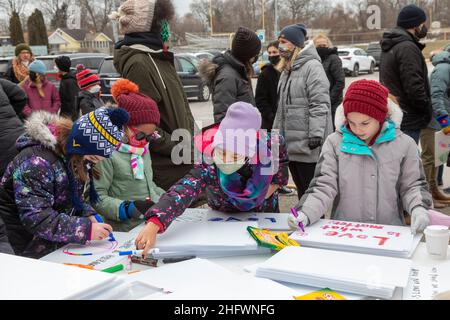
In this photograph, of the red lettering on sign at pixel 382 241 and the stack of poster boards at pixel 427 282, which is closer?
the stack of poster boards at pixel 427 282

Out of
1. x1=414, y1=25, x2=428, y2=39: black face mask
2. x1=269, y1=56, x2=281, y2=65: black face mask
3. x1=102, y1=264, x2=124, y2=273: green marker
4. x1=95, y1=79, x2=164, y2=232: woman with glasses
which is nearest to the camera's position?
x1=102, y1=264, x2=124, y2=273: green marker

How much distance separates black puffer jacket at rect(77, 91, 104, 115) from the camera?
5.04m

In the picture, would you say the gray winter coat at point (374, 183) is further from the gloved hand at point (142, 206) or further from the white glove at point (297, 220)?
the gloved hand at point (142, 206)

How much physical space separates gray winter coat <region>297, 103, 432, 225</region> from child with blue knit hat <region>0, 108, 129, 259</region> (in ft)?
2.82

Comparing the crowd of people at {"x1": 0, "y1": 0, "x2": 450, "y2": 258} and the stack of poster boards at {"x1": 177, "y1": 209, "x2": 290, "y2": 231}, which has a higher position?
the crowd of people at {"x1": 0, "y1": 0, "x2": 450, "y2": 258}

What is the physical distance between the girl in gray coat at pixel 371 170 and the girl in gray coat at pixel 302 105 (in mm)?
1274

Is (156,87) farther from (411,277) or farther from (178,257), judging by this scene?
(411,277)

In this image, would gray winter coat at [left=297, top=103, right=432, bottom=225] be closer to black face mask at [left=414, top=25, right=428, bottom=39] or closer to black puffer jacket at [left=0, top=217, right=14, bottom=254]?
black puffer jacket at [left=0, top=217, right=14, bottom=254]

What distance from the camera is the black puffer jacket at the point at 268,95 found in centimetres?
503

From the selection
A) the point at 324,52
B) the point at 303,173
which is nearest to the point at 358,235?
the point at 303,173

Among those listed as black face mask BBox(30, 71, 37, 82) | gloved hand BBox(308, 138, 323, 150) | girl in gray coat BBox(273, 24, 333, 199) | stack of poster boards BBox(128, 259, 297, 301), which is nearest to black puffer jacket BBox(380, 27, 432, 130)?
girl in gray coat BBox(273, 24, 333, 199)

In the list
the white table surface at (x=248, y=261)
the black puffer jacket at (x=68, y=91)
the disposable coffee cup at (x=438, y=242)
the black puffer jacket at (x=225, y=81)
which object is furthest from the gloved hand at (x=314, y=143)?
the black puffer jacket at (x=68, y=91)

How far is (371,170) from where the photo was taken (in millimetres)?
2234

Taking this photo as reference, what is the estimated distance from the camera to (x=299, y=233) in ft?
6.76
